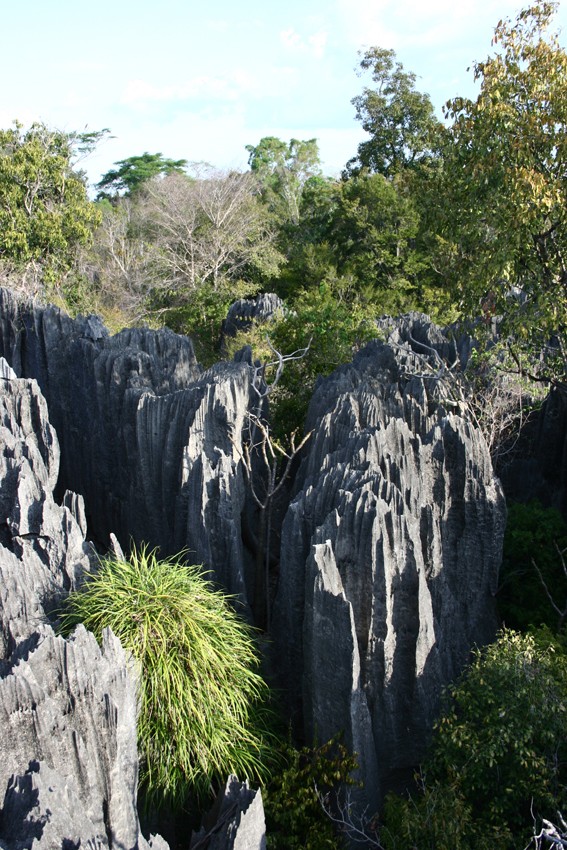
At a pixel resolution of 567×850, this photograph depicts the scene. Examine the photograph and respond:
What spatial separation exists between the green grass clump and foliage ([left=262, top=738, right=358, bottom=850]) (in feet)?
1.07

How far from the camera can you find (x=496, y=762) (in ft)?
21.9

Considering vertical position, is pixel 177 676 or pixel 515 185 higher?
pixel 515 185

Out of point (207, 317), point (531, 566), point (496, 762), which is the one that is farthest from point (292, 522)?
point (207, 317)

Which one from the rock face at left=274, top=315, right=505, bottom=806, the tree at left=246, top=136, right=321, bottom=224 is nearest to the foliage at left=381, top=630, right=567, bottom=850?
the rock face at left=274, top=315, right=505, bottom=806

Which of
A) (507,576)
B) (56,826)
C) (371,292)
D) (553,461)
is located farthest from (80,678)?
(371,292)

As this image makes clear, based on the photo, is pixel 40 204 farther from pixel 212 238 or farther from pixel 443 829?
pixel 443 829

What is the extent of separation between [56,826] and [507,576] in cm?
765

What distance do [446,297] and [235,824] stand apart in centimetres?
1832

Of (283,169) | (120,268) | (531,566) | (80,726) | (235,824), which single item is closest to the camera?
(235,824)

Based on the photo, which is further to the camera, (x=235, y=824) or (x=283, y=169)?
(x=283, y=169)

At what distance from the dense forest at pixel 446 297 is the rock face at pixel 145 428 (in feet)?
3.37

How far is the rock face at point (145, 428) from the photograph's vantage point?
9.16 meters

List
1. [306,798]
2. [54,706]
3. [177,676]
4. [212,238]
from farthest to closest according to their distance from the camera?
1. [212,238]
2. [306,798]
3. [177,676]
4. [54,706]

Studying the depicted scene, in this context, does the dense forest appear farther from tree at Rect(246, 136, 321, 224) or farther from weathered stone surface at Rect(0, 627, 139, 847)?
tree at Rect(246, 136, 321, 224)
